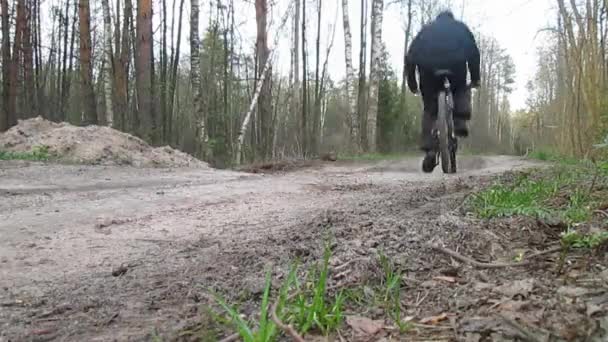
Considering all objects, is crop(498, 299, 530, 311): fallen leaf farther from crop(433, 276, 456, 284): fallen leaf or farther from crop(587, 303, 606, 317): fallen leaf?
crop(433, 276, 456, 284): fallen leaf

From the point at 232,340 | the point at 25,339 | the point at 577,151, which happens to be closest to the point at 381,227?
the point at 232,340

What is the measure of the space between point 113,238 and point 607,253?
256cm

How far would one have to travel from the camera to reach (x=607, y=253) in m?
1.80

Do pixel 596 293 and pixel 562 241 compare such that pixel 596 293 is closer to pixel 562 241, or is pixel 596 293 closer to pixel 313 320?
pixel 562 241

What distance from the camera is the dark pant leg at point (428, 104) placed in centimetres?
600

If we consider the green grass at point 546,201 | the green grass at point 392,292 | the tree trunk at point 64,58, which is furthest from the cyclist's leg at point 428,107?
the tree trunk at point 64,58

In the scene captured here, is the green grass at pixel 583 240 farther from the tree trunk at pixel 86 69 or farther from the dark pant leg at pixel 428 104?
the tree trunk at pixel 86 69

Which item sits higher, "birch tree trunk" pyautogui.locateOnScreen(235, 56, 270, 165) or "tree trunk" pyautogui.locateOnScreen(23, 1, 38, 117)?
"tree trunk" pyautogui.locateOnScreen(23, 1, 38, 117)

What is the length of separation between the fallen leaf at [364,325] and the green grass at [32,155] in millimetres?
8857

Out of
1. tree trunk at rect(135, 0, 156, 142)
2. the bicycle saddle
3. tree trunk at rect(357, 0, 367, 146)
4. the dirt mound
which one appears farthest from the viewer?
tree trunk at rect(357, 0, 367, 146)

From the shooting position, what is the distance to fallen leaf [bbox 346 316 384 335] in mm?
1370

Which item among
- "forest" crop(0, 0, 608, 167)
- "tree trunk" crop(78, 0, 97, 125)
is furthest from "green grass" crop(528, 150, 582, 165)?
"tree trunk" crop(78, 0, 97, 125)

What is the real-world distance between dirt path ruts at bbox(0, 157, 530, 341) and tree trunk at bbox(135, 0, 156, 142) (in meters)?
7.17

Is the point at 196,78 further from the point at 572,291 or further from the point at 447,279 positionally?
the point at 572,291
